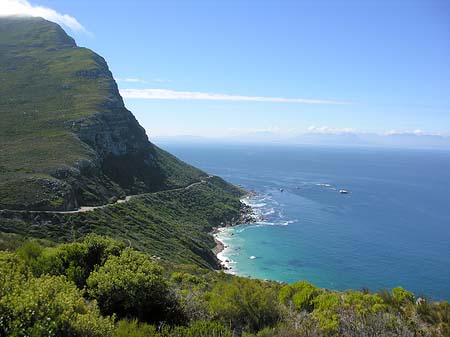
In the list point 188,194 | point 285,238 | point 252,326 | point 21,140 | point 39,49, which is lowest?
point 285,238

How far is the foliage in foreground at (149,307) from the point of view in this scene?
11.2 m

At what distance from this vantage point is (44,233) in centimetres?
5097

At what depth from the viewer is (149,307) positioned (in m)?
16.8

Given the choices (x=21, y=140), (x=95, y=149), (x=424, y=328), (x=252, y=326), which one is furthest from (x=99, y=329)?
(x=95, y=149)

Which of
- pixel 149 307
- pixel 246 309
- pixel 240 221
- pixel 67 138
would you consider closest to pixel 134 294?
pixel 149 307

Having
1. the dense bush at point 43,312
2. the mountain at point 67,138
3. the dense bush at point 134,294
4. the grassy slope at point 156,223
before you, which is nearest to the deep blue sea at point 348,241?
the grassy slope at point 156,223

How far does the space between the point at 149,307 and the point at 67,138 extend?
72.4 m

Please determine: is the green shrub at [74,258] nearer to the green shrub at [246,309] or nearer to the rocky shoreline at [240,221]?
the green shrub at [246,309]

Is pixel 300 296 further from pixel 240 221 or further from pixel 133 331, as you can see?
pixel 240 221

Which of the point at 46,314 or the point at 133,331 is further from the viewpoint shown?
the point at 133,331

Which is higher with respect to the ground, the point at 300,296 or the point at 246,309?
the point at 246,309

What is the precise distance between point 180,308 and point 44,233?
41172 mm

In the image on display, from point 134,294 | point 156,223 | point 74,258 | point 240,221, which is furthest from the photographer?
point 240,221

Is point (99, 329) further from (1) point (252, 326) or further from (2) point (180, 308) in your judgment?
(1) point (252, 326)
